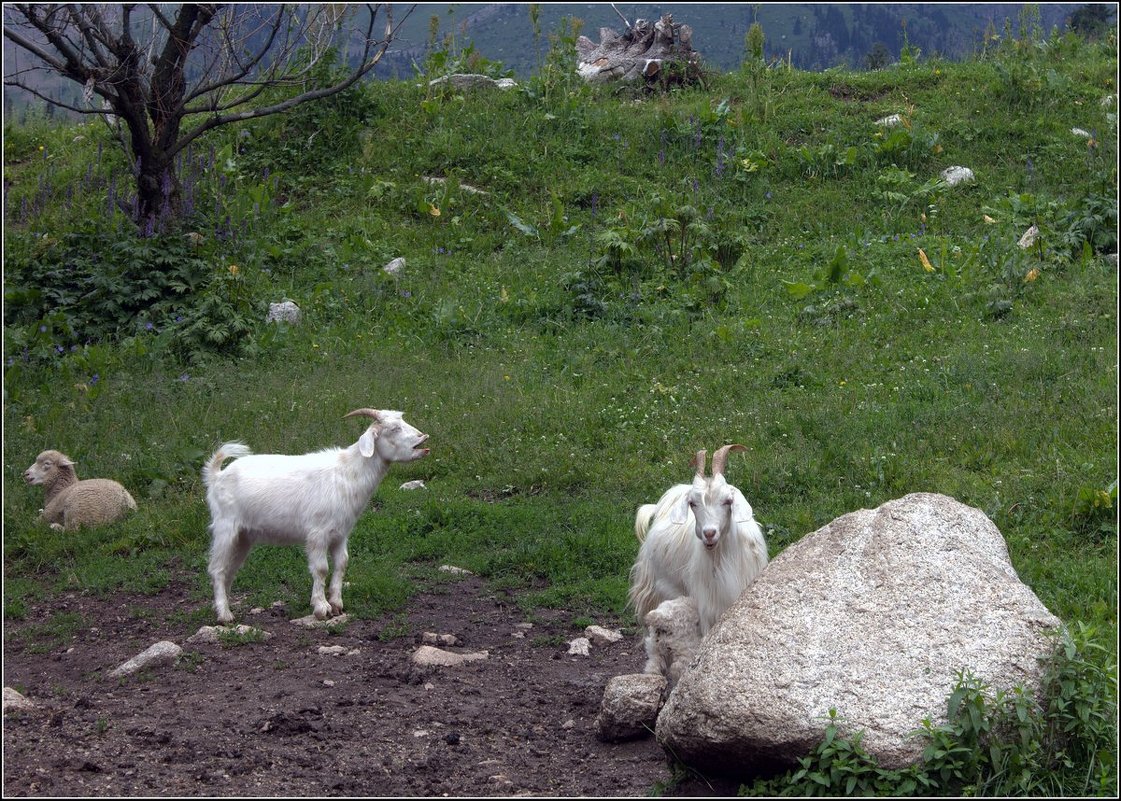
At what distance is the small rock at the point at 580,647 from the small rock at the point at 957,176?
9.98 metres

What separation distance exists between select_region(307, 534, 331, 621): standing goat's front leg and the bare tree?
6.56 meters

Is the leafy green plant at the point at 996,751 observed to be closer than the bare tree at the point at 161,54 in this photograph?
Yes

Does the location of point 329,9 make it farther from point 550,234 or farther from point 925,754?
point 925,754

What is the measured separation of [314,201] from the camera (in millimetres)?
16203

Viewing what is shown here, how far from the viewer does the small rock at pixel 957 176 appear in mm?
14992

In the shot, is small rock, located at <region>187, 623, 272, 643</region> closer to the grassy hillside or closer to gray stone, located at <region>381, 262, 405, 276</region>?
the grassy hillside

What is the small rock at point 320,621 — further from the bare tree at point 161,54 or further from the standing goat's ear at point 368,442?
the bare tree at point 161,54

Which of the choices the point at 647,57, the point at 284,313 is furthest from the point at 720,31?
the point at 284,313

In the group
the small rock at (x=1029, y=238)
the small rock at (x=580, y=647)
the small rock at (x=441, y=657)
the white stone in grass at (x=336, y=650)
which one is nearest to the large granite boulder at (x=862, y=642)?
→ the small rock at (x=580, y=647)

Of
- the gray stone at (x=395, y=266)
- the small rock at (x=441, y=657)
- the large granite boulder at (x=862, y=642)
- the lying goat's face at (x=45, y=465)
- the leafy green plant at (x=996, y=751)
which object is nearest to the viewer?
the leafy green plant at (x=996, y=751)

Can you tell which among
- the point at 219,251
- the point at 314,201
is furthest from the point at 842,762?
the point at 314,201

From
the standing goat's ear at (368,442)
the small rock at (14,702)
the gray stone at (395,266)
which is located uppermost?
the gray stone at (395,266)

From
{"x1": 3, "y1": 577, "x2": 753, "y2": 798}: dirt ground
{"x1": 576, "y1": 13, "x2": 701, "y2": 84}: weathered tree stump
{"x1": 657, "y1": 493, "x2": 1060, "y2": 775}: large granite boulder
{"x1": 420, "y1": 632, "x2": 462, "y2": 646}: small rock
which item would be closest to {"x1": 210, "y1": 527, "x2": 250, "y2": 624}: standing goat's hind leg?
{"x1": 3, "y1": 577, "x2": 753, "y2": 798}: dirt ground

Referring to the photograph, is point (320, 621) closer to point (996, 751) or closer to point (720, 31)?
point (996, 751)
